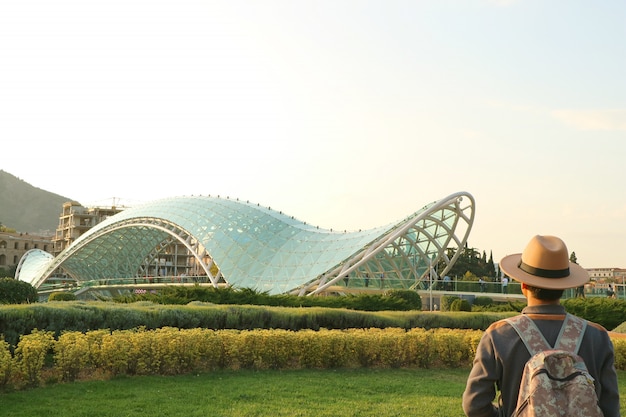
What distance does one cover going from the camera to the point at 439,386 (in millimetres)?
11094

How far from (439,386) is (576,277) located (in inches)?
304

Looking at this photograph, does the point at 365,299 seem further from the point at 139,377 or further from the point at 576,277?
the point at 576,277

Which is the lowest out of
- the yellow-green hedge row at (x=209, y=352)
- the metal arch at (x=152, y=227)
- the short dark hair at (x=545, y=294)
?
the yellow-green hedge row at (x=209, y=352)

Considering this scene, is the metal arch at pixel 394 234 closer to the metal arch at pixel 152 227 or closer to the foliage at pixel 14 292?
the metal arch at pixel 152 227

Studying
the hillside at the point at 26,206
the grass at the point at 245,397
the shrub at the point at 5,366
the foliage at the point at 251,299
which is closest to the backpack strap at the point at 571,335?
the grass at the point at 245,397

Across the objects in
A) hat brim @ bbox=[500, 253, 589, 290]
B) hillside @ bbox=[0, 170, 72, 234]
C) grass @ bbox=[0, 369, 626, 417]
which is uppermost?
hillside @ bbox=[0, 170, 72, 234]

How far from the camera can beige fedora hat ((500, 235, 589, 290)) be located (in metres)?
3.75

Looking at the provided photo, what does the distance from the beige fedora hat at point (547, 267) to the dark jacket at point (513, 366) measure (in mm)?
185

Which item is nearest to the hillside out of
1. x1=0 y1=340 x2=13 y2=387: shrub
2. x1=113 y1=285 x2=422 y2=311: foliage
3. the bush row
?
x1=113 y1=285 x2=422 y2=311: foliage

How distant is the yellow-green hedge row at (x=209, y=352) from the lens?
1016 centimetres

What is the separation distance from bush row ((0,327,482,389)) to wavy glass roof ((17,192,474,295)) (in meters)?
22.0

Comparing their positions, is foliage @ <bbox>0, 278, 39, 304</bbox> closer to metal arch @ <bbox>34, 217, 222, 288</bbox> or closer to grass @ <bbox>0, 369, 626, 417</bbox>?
grass @ <bbox>0, 369, 626, 417</bbox>

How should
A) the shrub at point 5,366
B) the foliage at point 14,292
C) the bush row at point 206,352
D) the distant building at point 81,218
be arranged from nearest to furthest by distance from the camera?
the shrub at point 5,366 → the bush row at point 206,352 → the foliage at point 14,292 → the distant building at point 81,218

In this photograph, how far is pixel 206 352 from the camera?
11.6m
